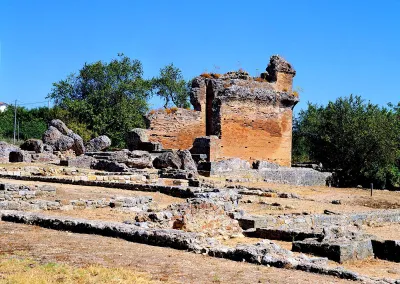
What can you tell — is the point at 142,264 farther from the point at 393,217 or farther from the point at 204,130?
the point at 204,130

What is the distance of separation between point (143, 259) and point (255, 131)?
85.8 ft

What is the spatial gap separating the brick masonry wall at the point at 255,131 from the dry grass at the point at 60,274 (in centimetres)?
2413

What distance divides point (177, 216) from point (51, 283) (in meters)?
5.97

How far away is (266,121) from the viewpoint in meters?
34.2

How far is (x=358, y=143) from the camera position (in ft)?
111

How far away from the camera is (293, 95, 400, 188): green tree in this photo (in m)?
33.6

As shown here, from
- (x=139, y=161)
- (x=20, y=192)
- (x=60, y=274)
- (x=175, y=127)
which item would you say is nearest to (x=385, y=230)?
(x=20, y=192)

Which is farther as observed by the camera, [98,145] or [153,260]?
[98,145]

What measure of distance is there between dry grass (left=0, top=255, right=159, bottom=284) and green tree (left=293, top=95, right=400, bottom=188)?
93.1ft

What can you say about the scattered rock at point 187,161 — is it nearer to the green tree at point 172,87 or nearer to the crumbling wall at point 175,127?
the crumbling wall at point 175,127

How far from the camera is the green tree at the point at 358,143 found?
33.6m

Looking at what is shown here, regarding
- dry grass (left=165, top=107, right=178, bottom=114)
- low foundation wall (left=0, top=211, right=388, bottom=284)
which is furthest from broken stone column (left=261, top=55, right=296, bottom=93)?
low foundation wall (left=0, top=211, right=388, bottom=284)

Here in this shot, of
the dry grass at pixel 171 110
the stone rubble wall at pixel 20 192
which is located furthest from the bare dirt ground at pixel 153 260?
the dry grass at pixel 171 110

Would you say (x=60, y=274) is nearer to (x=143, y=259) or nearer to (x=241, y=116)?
(x=143, y=259)
